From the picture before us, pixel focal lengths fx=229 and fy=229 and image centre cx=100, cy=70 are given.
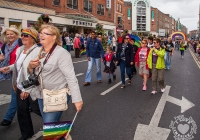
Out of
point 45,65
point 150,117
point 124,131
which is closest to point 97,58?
point 150,117

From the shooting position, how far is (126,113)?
210 inches

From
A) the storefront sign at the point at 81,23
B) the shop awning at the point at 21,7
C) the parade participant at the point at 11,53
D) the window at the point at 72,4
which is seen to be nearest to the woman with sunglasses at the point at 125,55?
the parade participant at the point at 11,53

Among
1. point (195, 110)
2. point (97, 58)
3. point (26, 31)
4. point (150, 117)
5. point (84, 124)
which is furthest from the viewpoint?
point (97, 58)

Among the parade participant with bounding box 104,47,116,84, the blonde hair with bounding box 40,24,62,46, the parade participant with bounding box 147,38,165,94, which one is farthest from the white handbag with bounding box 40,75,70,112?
the parade participant with bounding box 104,47,116,84

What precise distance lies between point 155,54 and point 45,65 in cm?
526

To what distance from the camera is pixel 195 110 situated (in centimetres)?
564

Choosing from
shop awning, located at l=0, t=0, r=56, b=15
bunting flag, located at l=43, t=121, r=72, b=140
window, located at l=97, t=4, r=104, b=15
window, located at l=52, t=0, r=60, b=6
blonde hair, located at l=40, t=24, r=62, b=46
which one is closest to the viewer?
bunting flag, located at l=43, t=121, r=72, b=140

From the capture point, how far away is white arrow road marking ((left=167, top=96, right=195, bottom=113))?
5.81 metres

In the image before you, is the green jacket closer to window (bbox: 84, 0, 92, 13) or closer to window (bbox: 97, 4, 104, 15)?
window (bbox: 84, 0, 92, 13)

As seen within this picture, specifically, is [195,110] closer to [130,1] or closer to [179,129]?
[179,129]

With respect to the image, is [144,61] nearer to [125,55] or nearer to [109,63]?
[125,55]

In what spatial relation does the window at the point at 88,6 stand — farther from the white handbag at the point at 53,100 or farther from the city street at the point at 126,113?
the white handbag at the point at 53,100

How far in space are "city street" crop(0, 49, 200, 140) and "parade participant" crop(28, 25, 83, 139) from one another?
1481mm

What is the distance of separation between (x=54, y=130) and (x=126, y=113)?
2.92 metres
